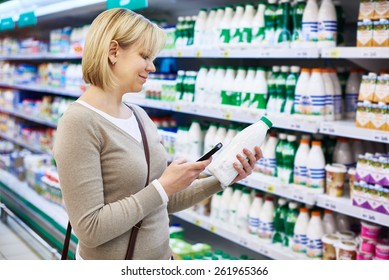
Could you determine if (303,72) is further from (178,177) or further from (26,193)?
(26,193)

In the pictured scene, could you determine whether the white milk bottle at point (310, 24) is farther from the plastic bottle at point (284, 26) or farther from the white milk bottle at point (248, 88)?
the white milk bottle at point (248, 88)

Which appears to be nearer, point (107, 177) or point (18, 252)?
point (107, 177)

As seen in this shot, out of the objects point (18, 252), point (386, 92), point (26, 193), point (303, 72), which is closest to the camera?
point (386, 92)

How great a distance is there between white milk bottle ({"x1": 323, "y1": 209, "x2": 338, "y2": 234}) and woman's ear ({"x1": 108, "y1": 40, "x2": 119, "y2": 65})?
1.69 metres

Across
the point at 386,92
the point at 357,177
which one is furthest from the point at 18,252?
the point at 386,92

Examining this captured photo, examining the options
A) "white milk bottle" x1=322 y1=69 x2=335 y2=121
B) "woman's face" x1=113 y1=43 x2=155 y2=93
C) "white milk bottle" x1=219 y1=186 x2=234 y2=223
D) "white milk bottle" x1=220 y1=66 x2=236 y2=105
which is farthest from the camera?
"white milk bottle" x1=219 y1=186 x2=234 y2=223

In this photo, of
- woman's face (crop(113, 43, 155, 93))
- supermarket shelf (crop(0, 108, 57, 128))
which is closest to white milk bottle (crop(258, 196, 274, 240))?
woman's face (crop(113, 43, 155, 93))

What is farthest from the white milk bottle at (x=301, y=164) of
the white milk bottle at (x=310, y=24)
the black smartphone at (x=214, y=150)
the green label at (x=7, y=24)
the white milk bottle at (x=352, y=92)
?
the green label at (x=7, y=24)

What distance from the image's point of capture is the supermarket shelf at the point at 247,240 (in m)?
2.75

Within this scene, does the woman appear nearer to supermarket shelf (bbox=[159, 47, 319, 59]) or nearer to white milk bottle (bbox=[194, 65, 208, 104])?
supermarket shelf (bbox=[159, 47, 319, 59])

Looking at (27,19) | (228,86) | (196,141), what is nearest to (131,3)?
(228,86)

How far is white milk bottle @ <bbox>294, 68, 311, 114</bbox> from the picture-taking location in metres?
2.64
